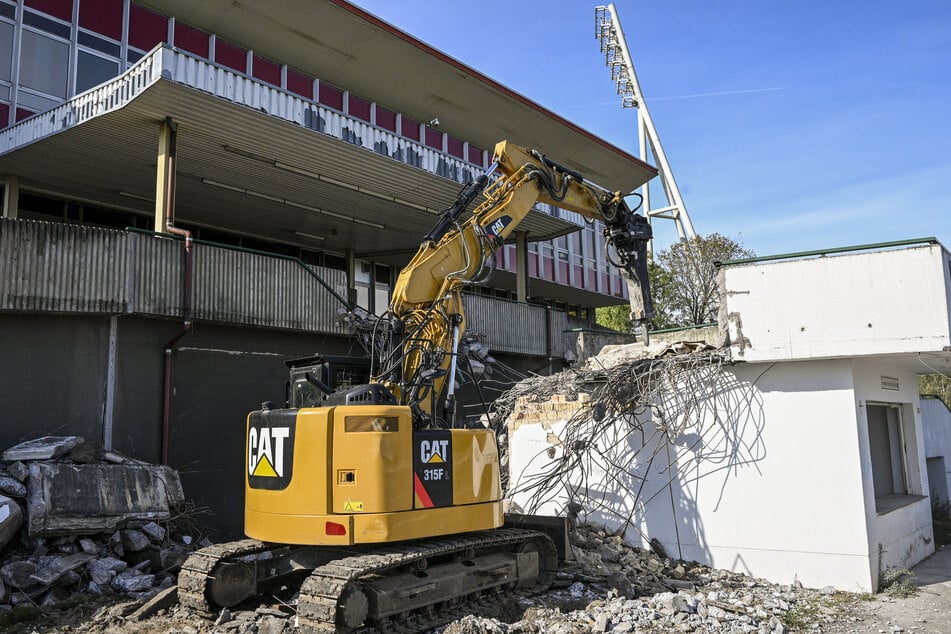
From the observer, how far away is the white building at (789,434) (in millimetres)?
10078

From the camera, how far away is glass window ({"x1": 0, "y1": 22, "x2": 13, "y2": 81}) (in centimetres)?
1457

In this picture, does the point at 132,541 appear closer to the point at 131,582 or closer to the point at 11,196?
the point at 131,582

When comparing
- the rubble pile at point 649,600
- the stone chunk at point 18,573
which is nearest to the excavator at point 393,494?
the rubble pile at point 649,600

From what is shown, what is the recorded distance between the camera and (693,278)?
29.0m

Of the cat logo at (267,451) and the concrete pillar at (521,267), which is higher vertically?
the concrete pillar at (521,267)

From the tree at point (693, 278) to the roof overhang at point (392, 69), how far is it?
174 inches

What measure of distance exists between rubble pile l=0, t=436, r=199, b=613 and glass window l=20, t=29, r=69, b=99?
832cm

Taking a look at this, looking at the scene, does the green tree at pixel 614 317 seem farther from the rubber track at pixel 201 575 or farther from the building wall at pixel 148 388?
the rubber track at pixel 201 575

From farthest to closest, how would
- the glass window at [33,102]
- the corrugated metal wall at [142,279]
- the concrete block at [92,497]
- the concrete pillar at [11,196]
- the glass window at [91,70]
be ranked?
1. the glass window at [91,70]
2. the concrete pillar at [11,196]
3. the glass window at [33,102]
4. the corrugated metal wall at [142,279]
5. the concrete block at [92,497]

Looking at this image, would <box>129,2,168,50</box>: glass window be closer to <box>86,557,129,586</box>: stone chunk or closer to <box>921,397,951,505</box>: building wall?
<box>86,557,129,586</box>: stone chunk

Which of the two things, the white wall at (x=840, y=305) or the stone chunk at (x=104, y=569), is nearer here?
the stone chunk at (x=104, y=569)

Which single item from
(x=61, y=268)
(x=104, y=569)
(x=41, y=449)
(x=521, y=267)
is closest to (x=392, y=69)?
(x=521, y=267)

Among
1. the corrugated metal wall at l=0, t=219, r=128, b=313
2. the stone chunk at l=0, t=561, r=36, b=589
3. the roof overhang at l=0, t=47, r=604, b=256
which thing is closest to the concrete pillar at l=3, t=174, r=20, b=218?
the roof overhang at l=0, t=47, r=604, b=256

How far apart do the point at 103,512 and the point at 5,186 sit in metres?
9.16
